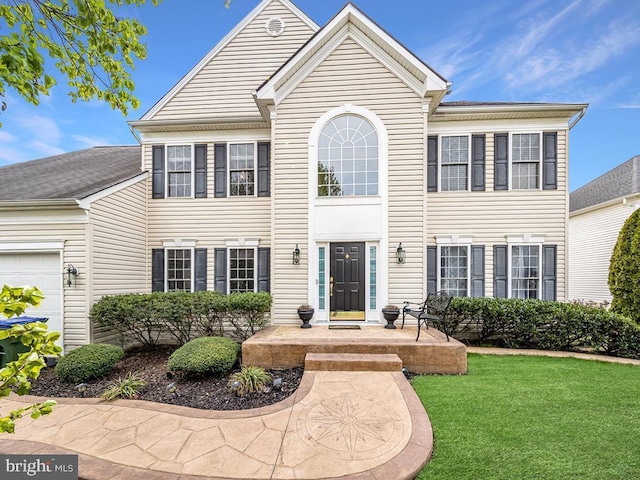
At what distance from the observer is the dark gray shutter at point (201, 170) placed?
8.87 meters

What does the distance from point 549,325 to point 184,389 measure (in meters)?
7.91

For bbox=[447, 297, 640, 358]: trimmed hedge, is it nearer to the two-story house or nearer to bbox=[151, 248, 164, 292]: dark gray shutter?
the two-story house

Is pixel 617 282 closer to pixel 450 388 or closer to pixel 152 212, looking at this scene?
pixel 450 388

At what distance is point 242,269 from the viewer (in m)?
8.67

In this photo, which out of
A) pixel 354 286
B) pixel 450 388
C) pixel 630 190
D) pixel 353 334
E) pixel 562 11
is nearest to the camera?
pixel 450 388

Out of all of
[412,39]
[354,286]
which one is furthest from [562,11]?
[354,286]

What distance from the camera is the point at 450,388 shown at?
15.2 ft

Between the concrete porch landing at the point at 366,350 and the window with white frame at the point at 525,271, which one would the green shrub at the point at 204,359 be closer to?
the concrete porch landing at the point at 366,350

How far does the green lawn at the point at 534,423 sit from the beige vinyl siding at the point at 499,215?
136 inches

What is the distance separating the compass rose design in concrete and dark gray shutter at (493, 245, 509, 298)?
5731mm

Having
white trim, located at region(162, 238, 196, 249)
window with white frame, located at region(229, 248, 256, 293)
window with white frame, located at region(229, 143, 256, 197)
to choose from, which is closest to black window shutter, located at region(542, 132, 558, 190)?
window with white frame, located at region(229, 143, 256, 197)

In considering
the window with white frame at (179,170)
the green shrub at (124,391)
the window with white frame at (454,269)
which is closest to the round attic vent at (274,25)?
the window with white frame at (179,170)

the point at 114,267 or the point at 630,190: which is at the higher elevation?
the point at 630,190

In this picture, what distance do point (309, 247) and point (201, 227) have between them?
11.5ft
